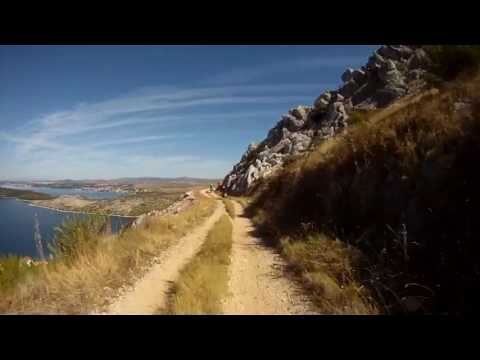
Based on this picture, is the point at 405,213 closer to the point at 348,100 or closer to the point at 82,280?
the point at 82,280

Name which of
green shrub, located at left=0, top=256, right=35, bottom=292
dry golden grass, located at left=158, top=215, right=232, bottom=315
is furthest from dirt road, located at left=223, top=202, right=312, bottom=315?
green shrub, located at left=0, top=256, right=35, bottom=292

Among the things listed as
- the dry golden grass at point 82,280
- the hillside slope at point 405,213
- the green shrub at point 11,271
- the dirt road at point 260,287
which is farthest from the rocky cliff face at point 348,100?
the green shrub at point 11,271

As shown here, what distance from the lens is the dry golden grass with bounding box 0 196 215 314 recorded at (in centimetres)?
473

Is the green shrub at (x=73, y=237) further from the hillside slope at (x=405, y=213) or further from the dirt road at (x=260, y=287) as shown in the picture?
the hillside slope at (x=405, y=213)

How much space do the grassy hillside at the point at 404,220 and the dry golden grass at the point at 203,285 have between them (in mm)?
1874

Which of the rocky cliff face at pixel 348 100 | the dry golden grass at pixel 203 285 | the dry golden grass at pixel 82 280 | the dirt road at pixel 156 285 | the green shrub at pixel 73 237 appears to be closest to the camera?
the dry golden grass at pixel 82 280

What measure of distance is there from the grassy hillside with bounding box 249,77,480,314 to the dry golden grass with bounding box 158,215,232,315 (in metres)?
1.87

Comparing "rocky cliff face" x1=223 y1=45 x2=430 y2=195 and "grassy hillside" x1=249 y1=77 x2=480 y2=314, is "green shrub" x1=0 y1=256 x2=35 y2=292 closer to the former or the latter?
"grassy hillside" x1=249 y1=77 x2=480 y2=314

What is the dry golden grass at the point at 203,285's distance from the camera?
4934 millimetres

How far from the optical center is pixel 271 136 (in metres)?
70.5
